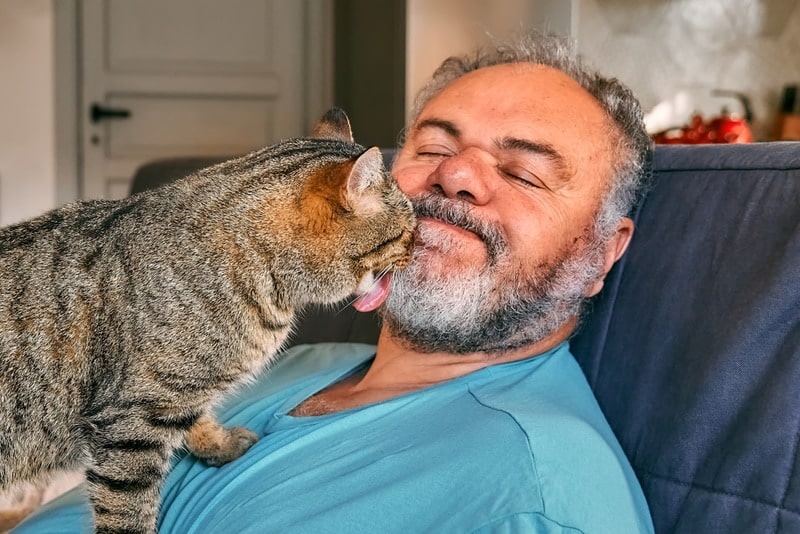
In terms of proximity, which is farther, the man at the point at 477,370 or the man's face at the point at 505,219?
the man's face at the point at 505,219

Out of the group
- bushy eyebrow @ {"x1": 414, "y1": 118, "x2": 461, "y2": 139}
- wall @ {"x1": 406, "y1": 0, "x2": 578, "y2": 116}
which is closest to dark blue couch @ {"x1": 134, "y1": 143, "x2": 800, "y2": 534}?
bushy eyebrow @ {"x1": 414, "y1": 118, "x2": 461, "y2": 139}

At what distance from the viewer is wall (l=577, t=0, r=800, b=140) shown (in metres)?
2.95

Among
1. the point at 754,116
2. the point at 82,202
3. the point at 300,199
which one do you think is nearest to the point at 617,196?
the point at 300,199

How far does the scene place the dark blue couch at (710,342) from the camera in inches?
41.3

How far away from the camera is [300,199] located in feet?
4.00

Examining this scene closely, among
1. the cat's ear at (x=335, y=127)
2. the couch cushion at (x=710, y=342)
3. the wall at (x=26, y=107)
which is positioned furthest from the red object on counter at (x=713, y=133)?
the wall at (x=26, y=107)

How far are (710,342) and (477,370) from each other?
34 cm

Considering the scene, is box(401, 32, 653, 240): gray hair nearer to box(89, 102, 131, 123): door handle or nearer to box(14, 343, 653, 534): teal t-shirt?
box(14, 343, 653, 534): teal t-shirt

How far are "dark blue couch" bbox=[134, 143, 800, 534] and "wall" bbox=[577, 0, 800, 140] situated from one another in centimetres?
163

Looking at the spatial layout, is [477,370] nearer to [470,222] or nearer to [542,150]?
[470,222]

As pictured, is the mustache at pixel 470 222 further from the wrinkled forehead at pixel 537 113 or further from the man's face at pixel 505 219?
the wrinkled forehead at pixel 537 113

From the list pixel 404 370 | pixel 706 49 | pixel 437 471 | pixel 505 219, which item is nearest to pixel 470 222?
pixel 505 219

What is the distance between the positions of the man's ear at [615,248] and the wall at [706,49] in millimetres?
1680

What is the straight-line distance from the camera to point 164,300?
1.16 metres
